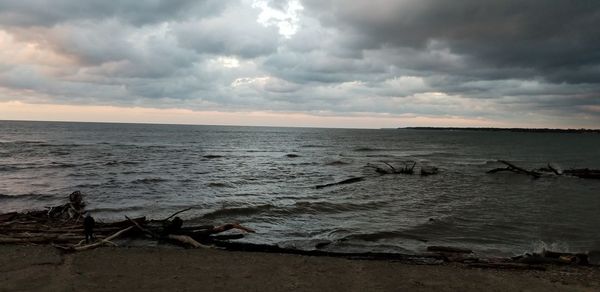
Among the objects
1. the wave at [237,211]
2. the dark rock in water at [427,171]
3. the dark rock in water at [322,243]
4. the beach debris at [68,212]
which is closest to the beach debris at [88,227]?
the beach debris at [68,212]

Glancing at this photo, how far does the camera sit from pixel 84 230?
12.2 metres

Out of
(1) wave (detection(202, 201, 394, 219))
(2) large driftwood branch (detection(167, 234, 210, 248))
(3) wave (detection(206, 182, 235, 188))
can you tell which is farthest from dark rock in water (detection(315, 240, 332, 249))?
(3) wave (detection(206, 182, 235, 188))

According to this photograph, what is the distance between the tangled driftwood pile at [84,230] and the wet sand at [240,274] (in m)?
0.58

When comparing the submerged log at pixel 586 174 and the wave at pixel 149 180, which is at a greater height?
the submerged log at pixel 586 174

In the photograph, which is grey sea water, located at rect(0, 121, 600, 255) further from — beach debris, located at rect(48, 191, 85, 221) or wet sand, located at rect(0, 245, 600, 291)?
wet sand, located at rect(0, 245, 600, 291)

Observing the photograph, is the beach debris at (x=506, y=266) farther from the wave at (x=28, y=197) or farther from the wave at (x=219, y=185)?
the wave at (x=28, y=197)

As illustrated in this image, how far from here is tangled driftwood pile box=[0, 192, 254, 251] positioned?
1145cm

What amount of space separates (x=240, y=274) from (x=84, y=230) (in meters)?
5.64

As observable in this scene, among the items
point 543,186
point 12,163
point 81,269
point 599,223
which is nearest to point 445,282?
point 81,269

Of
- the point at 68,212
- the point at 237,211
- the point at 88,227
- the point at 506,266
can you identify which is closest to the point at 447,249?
the point at 506,266

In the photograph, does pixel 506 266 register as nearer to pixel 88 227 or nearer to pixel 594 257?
pixel 594 257

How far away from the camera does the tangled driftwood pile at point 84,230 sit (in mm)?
11453

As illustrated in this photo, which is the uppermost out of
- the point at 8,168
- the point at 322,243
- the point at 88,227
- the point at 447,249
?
the point at 88,227

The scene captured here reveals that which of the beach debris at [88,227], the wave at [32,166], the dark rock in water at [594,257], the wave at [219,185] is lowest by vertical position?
the wave at [32,166]
